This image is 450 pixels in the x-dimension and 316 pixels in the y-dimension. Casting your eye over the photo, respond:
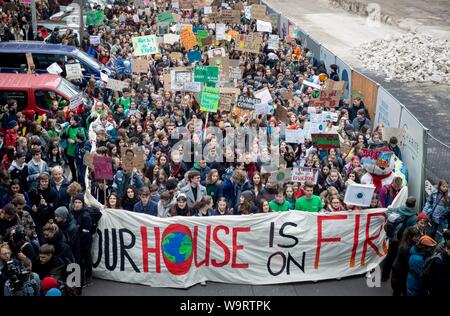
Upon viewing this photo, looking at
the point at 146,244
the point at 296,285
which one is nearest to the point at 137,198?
the point at 146,244

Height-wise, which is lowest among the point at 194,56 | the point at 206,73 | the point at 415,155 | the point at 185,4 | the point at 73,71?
the point at 415,155

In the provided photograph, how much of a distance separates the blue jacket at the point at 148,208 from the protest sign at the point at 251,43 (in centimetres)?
1044

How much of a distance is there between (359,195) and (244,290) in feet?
6.88

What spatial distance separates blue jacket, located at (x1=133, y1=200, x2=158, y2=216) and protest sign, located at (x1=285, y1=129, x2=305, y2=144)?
12.2 ft

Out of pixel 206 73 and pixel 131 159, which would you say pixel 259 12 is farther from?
pixel 131 159

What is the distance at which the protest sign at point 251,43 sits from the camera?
19.9m

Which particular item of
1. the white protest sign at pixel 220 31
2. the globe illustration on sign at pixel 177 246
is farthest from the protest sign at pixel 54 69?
the globe illustration on sign at pixel 177 246

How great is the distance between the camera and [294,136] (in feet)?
43.2

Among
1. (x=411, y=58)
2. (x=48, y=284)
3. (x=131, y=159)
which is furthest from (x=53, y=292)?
(x=411, y=58)

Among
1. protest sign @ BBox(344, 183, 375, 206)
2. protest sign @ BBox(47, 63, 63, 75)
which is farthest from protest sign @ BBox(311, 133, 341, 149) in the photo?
protest sign @ BBox(47, 63, 63, 75)

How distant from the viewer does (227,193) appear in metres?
11.3

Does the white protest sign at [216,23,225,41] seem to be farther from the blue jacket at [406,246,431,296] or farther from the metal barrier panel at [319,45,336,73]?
the blue jacket at [406,246,431,296]

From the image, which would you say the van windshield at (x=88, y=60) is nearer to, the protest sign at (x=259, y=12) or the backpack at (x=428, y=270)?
the protest sign at (x=259, y=12)

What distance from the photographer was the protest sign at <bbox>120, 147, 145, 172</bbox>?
36.4 ft
